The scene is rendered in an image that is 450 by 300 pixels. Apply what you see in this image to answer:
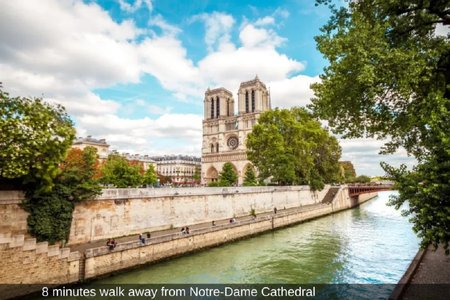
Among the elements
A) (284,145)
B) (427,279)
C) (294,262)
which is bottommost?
(294,262)

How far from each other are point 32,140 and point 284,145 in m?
33.8

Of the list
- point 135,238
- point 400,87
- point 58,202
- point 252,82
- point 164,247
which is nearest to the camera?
point 400,87

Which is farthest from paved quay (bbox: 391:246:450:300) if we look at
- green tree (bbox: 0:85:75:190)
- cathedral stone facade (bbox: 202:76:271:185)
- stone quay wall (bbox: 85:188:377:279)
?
Answer: cathedral stone facade (bbox: 202:76:271:185)

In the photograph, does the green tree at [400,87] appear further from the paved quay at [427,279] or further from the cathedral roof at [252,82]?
the cathedral roof at [252,82]

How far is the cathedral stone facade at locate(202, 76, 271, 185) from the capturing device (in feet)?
248

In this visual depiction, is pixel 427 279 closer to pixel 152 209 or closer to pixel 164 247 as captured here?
pixel 164 247

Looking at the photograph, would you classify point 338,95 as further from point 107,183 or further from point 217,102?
point 217,102

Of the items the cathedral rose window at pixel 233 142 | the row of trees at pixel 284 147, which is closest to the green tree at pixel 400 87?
the row of trees at pixel 284 147

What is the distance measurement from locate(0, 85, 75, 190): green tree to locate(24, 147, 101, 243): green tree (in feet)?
2.70

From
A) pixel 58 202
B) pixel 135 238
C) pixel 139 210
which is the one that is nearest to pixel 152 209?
pixel 139 210

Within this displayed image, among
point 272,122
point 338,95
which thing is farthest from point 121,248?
point 272,122

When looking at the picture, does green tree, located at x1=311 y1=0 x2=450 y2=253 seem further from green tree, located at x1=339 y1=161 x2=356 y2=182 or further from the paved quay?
green tree, located at x1=339 y1=161 x2=356 y2=182

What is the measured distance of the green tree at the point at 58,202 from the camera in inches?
580

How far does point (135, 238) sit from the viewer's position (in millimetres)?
19125
